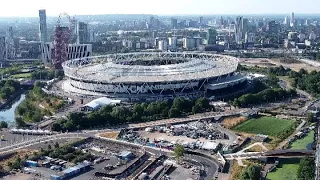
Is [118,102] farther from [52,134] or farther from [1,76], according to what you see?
[1,76]

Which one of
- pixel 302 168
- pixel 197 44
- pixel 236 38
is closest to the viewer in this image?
pixel 302 168

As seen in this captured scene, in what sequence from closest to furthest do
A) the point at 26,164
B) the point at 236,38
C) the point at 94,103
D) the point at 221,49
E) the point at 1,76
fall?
1. the point at 26,164
2. the point at 94,103
3. the point at 1,76
4. the point at 221,49
5. the point at 236,38

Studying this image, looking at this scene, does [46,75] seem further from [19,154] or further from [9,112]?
[19,154]

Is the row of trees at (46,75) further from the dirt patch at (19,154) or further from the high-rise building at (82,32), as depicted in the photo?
the high-rise building at (82,32)

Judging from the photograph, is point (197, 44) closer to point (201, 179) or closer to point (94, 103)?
point (94, 103)

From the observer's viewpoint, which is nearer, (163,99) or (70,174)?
(70,174)

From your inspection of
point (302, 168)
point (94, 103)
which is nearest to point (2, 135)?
point (94, 103)

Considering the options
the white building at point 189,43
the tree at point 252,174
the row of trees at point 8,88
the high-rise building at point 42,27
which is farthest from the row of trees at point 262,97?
the high-rise building at point 42,27

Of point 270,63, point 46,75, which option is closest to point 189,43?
point 270,63
